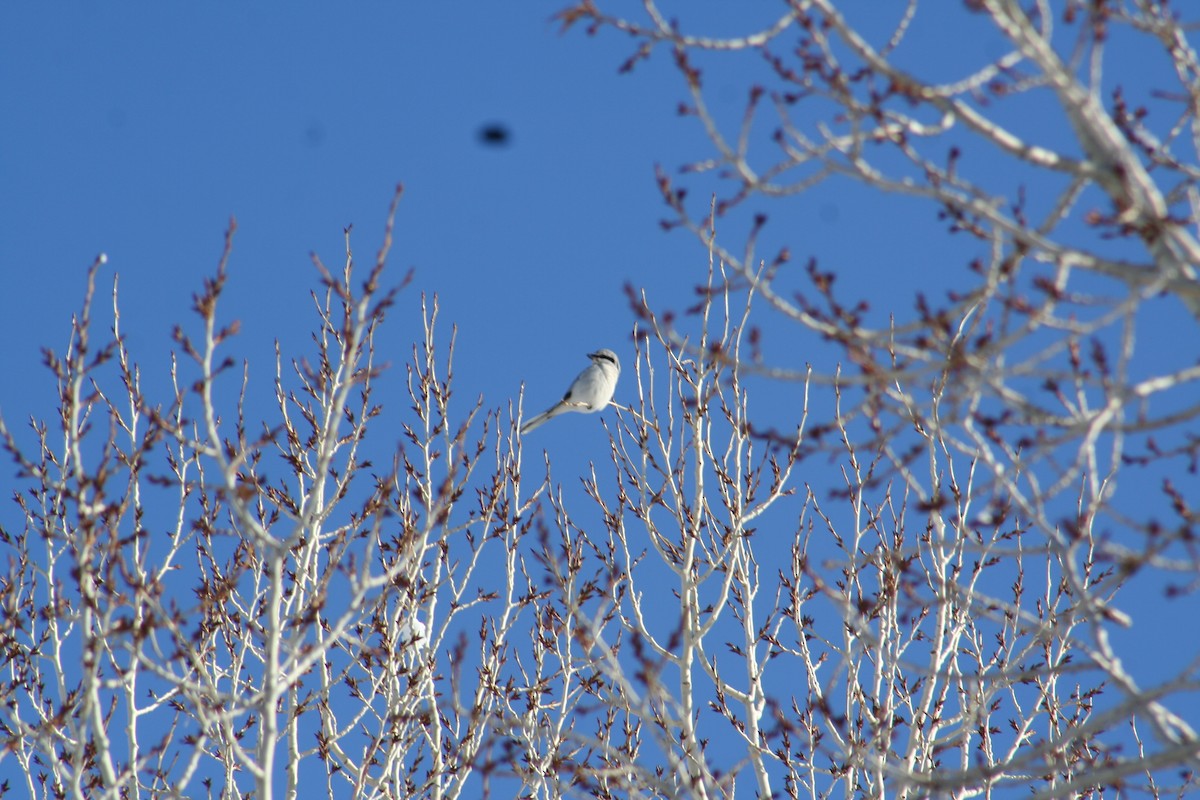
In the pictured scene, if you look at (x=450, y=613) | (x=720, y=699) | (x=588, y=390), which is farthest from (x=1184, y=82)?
(x=588, y=390)

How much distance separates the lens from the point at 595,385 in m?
10.6

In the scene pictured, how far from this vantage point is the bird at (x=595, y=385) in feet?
34.3

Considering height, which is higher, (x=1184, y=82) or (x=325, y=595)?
(x=1184, y=82)

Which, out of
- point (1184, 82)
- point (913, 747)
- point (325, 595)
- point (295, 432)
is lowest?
point (913, 747)

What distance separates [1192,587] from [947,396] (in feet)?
2.53

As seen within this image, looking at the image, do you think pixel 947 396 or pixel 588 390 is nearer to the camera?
pixel 947 396

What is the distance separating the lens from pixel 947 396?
2.83m

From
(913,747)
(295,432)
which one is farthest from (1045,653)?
(295,432)

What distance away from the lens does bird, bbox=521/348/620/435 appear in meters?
10.4

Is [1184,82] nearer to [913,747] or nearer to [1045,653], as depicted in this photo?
[913,747]

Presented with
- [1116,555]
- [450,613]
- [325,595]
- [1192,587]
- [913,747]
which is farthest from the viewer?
[450,613]

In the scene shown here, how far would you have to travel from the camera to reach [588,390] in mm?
10641

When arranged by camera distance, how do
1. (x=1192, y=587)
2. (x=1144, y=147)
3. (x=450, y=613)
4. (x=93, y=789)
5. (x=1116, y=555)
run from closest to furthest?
(x=1116, y=555), (x=1192, y=587), (x=1144, y=147), (x=93, y=789), (x=450, y=613)

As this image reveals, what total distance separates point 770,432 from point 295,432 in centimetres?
390
